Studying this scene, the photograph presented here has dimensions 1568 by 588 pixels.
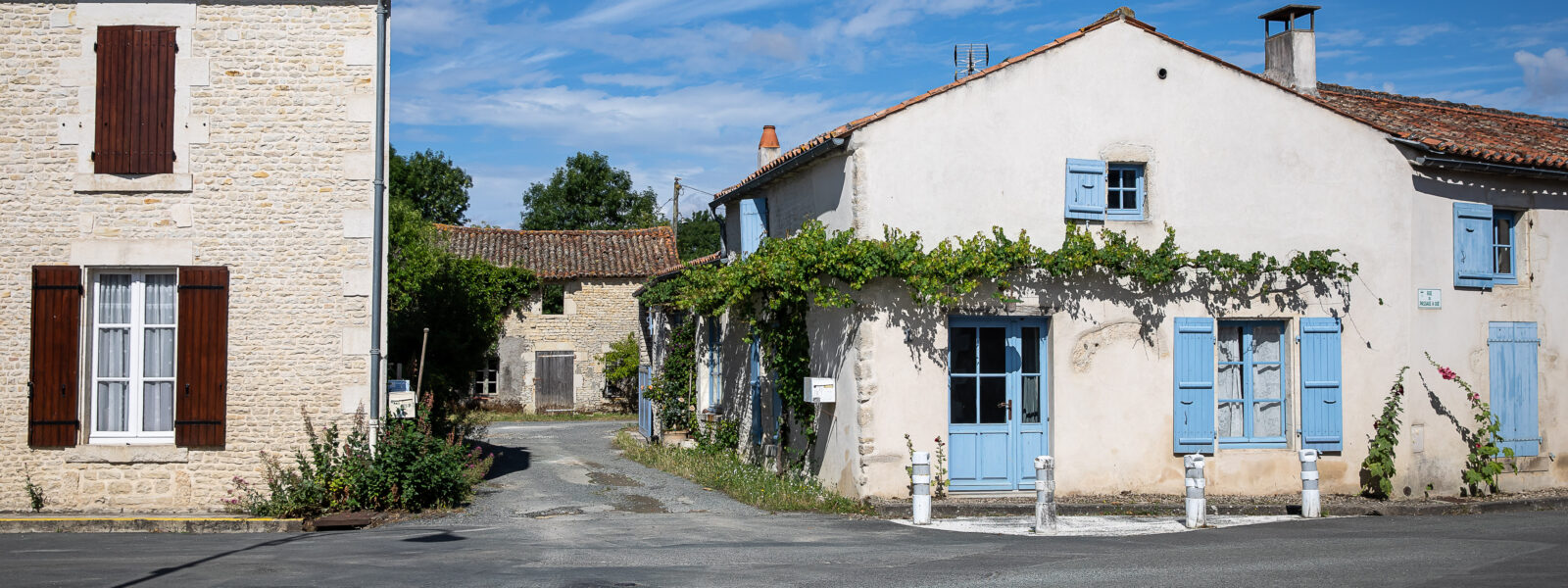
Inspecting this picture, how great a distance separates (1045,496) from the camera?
10008mm

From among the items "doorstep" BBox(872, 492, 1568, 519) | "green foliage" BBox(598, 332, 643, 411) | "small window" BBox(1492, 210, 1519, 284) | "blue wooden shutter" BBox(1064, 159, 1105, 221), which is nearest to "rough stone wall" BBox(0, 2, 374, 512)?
"doorstep" BBox(872, 492, 1568, 519)

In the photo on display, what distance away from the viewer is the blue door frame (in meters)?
11.6

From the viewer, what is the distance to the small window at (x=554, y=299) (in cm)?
2845

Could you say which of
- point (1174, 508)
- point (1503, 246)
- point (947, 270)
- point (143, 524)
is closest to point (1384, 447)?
point (1174, 508)

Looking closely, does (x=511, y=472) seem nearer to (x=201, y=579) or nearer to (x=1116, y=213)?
(x=201, y=579)

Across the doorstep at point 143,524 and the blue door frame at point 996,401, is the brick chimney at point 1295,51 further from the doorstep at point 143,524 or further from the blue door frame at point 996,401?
the doorstep at point 143,524

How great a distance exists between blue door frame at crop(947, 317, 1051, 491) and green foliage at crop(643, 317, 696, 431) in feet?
22.3

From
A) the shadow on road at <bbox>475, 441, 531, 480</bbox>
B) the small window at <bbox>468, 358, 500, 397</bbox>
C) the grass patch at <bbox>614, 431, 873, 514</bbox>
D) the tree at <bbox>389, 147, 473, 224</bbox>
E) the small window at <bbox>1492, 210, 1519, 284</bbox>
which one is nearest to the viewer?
the grass patch at <bbox>614, 431, 873, 514</bbox>

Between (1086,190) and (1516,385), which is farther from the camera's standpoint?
(1516,385)

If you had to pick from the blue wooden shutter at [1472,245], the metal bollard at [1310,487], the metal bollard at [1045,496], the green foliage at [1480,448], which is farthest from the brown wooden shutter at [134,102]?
the blue wooden shutter at [1472,245]

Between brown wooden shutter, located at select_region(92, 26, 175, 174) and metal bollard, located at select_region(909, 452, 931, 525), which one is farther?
brown wooden shutter, located at select_region(92, 26, 175, 174)

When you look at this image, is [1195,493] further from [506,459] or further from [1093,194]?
[506,459]

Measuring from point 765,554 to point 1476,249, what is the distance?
29.7 ft

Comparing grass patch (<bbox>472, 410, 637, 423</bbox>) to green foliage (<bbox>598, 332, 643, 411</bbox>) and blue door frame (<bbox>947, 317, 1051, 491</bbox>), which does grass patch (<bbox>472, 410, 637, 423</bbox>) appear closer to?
green foliage (<bbox>598, 332, 643, 411</bbox>)
